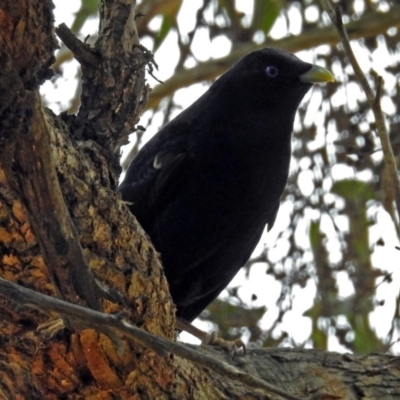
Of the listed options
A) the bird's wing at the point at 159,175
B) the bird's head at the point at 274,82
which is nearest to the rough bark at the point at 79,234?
the bird's wing at the point at 159,175

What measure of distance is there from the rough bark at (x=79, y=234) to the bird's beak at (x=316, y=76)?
1.18 metres

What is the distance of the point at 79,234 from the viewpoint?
7.73 feet

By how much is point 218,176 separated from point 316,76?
72 cm

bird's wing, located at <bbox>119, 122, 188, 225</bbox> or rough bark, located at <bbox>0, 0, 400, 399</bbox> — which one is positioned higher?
bird's wing, located at <bbox>119, 122, 188, 225</bbox>

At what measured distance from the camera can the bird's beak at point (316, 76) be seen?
394cm

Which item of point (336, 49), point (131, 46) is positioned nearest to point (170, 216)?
Result: point (131, 46)

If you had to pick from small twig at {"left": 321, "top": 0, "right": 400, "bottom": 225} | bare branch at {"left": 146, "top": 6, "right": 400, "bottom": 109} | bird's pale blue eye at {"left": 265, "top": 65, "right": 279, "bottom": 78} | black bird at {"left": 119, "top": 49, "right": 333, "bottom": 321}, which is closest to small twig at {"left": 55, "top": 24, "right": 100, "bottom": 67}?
small twig at {"left": 321, "top": 0, "right": 400, "bottom": 225}

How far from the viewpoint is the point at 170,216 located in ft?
12.2

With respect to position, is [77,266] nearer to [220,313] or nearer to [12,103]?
[12,103]

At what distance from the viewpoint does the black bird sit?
12.1ft

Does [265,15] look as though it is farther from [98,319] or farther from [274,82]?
[98,319]

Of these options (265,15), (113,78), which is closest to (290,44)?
(265,15)

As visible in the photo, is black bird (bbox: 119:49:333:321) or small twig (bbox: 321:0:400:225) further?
black bird (bbox: 119:49:333:321)

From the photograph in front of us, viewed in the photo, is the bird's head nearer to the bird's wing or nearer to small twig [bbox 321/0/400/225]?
the bird's wing
